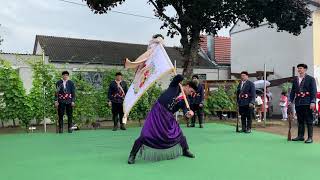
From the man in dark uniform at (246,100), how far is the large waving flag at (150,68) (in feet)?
14.4

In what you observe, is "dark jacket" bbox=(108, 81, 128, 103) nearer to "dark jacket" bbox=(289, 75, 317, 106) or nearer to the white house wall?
"dark jacket" bbox=(289, 75, 317, 106)

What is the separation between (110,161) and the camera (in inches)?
299

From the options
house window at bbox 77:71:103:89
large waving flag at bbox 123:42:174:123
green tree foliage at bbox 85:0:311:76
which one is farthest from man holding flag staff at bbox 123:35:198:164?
green tree foliage at bbox 85:0:311:76

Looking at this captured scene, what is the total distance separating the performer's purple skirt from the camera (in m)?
7.47

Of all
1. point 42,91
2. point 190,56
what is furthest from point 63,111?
point 190,56

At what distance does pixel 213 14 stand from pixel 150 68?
36.8ft

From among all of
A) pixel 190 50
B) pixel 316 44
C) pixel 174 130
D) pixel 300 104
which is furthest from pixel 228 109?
pixel 174 130

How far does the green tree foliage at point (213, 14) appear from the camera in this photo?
1877cm

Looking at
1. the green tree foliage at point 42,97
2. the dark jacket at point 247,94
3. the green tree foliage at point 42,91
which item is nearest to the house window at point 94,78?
the green tree foliage at point 42,97

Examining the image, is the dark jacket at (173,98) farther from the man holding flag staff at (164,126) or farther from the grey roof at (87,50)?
the grey roof at (87,50)

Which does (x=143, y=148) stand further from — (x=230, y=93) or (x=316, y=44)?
(x=316, y=44)

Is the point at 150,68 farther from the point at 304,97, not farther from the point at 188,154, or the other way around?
the point at 304,97

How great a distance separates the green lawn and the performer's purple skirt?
22cm

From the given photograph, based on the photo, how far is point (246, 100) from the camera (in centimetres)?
1247
